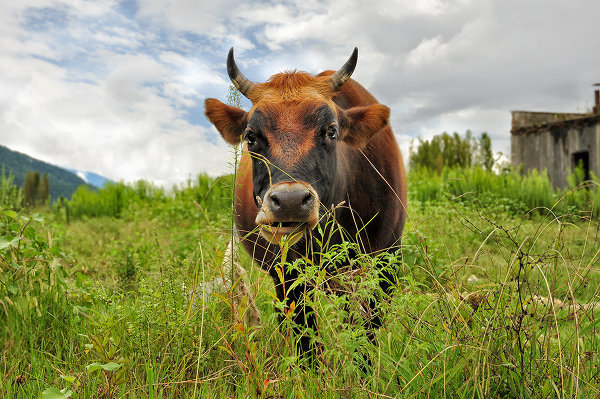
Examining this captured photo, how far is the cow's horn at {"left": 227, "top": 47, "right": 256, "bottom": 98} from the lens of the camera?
11.6 ft

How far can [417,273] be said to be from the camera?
4855 millimetres

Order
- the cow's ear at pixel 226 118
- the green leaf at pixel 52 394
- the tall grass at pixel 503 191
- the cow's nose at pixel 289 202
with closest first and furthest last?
1. the green leaf at pixel 52 394
2. the cow's nose at pixel 289 202
3. the cow's ear at pixel 226 118
4. the tall grass at pixel 503 191

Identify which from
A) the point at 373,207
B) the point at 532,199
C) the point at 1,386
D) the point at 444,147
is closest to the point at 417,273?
the point at 373,207

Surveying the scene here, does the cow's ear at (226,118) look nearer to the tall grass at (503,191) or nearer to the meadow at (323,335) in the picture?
the meadow at (323,335)

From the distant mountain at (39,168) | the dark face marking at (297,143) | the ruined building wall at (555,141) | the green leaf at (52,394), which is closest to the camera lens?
the green leaf at (52,394)

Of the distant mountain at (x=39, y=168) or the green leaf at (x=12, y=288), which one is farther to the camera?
the distant mountain at (x=39, y=168)

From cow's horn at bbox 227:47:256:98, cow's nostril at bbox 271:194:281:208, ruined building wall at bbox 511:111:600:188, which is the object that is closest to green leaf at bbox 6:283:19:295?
cow's nostril at bbox 271:194:281:208

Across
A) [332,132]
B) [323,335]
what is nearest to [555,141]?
[332,132]

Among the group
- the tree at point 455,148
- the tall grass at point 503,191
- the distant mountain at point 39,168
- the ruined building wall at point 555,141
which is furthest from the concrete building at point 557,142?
the distant mountain at point 39,168

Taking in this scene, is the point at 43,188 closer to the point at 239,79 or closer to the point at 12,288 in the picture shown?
the point at 239,79

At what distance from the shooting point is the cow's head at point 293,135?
8.34 ft

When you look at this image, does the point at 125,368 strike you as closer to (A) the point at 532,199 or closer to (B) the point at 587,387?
(B) the point at 587,387

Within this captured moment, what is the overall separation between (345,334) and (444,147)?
32268 mm

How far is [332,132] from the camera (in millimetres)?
3160
